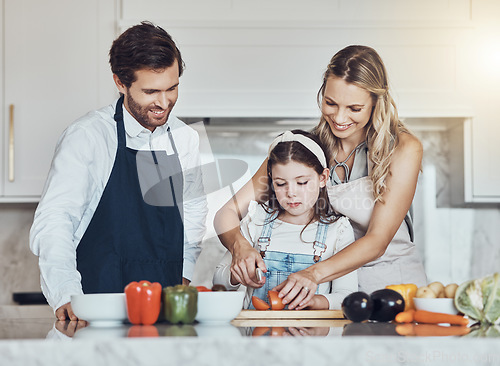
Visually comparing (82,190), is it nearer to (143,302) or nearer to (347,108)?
(143,302)

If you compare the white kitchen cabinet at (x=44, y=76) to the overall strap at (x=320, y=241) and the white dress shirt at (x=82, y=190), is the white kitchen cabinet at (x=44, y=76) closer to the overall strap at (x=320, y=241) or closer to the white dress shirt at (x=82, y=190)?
the white dress shirt at (x=82, y=190)

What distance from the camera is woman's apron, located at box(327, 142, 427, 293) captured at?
1.96 metres

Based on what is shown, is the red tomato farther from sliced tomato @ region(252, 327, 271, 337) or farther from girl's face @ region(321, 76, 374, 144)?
girl's face @ region(321, 76, 374, 144)

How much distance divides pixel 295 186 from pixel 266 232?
18 centimetres

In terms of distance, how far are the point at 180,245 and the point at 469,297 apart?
1215 mm

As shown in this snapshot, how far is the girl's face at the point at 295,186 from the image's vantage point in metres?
1.90

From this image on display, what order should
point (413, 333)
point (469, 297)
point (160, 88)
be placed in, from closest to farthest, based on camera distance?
1. point (413, 333)
2. point (469, 297)
3. point (160, 88)

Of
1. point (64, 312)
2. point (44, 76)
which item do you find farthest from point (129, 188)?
point (44, 76)

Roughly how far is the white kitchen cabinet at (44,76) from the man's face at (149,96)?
487 millimetres

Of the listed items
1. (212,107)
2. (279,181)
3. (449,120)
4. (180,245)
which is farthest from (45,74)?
(449,120)

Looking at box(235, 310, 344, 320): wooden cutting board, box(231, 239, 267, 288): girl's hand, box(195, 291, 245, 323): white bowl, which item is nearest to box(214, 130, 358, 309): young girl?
box(231, 239, 267, 288): girl's hand

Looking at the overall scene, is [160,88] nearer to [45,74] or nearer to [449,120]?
[45,74]

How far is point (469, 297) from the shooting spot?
1069 mm

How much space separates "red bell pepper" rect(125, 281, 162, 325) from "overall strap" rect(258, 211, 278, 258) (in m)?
0.86
